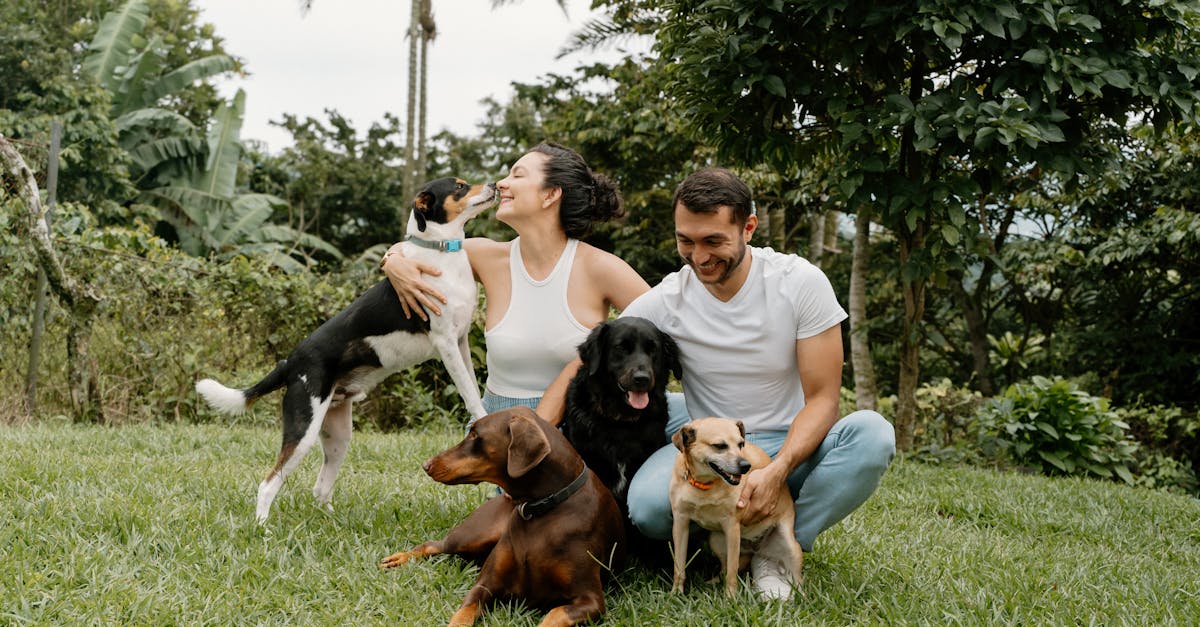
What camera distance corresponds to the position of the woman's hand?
3459mm

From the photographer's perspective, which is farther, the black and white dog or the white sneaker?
the black and white dog

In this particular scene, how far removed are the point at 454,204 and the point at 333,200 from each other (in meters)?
22.0

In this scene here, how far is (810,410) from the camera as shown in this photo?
9.32 feet

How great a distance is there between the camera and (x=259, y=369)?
22.8 ft

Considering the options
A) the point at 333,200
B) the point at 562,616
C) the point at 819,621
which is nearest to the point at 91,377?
the point at 562,616

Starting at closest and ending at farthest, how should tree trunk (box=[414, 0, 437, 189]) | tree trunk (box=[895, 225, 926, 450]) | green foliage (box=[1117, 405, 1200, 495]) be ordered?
1. tree trunk (box=[895, 225, 926, 450])
2. green foliage (box=[1117, 405, 1200, 495])
3. tree trunk (box=[414, 0, 437, 189])

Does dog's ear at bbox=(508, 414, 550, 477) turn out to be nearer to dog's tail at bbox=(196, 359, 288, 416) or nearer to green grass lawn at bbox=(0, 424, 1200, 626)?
green grass lawn at bbox=(0, 424, 1200, 626)

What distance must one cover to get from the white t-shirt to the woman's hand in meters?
0.83

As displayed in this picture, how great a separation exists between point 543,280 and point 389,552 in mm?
1213

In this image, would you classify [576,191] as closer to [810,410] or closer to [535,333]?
[535,333]

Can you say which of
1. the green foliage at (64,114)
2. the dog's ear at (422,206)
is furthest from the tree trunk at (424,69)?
the dog's ear at (422,206)

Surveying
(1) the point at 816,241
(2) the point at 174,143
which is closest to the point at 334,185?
(2) the point at 174,143

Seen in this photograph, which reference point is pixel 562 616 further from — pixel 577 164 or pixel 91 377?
pixel 91 377

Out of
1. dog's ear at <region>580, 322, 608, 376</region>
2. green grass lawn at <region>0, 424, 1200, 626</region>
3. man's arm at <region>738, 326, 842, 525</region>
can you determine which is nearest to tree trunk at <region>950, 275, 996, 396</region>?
green grass lawn at <region>0, 424, 1200, 626</region>
